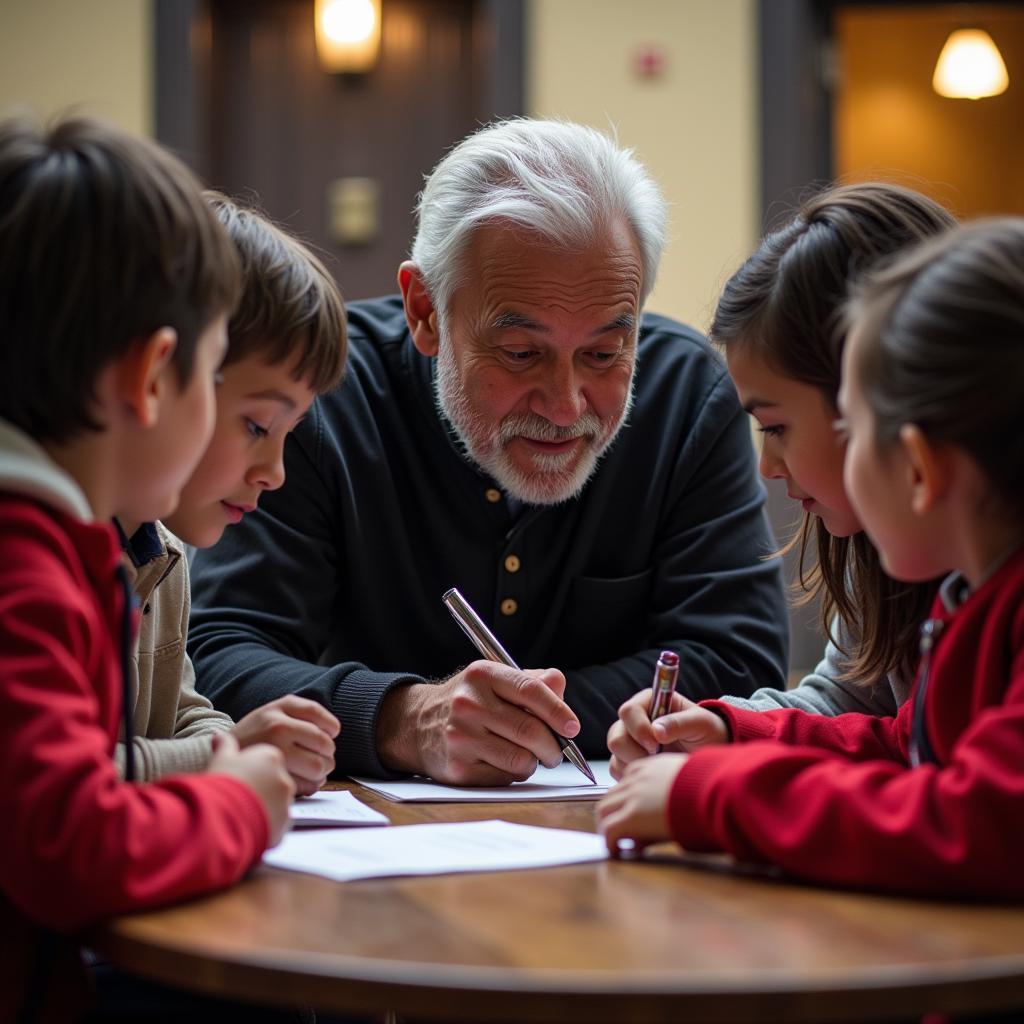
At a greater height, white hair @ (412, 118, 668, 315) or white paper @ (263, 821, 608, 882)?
white hair @ (412, 118, 668, 315)

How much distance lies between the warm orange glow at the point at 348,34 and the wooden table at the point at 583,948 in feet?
14.9

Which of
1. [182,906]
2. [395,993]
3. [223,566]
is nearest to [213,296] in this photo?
[182,906]

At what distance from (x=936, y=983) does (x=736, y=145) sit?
4.50 m

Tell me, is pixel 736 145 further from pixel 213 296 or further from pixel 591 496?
pixel 213 296

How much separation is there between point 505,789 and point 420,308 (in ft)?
2.81

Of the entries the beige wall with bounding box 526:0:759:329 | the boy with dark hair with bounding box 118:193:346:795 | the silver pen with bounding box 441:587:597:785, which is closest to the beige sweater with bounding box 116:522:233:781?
the boy with dark hair with bounding box 118:193:346:795

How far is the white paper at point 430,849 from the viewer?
43.0 inches

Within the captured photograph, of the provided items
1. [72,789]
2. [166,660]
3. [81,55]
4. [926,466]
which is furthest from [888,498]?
[81,55]

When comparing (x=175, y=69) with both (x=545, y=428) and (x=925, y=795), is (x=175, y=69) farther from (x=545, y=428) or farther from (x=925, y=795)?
(x=925, y=795)

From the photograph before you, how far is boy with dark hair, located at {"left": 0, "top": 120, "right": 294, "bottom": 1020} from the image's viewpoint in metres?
0.93

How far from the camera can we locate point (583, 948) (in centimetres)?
88

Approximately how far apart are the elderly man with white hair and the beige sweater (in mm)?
173

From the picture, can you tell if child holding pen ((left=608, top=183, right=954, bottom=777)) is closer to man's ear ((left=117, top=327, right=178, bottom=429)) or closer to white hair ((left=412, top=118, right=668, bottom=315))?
white hair ((left=412, top=118, right=668, bottom=315))

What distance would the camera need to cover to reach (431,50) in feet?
17.0
